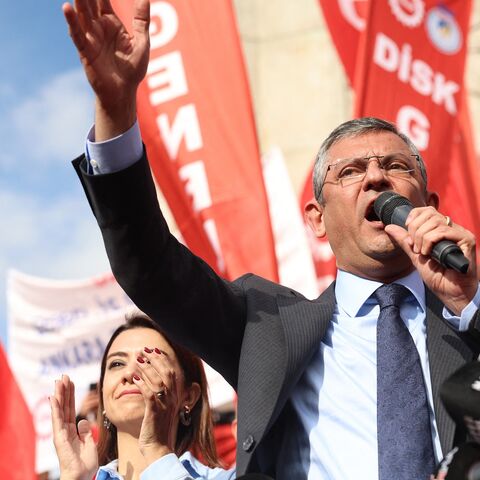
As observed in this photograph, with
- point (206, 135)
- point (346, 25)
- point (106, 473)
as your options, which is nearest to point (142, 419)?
point (106, 473)

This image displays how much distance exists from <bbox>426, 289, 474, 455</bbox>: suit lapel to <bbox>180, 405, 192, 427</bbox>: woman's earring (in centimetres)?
164

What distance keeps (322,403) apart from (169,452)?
991 millimetres

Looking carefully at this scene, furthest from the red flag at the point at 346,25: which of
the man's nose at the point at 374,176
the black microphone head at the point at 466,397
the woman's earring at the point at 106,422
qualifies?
the black microphone head at the point at 466,397

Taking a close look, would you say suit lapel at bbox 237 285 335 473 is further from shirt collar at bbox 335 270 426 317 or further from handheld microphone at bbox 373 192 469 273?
handheld microphone at bbox 373 192 469 273

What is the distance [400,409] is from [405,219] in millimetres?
A: 459

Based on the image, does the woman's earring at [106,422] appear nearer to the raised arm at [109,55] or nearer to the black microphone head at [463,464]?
the raised arm at [109,55]

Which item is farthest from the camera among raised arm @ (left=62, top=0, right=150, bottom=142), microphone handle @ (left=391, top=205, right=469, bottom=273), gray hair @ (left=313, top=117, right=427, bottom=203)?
gray hair @ (left=313, top=117, right=427, bottom=203)

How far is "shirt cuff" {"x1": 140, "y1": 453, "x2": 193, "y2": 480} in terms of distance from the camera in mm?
3244

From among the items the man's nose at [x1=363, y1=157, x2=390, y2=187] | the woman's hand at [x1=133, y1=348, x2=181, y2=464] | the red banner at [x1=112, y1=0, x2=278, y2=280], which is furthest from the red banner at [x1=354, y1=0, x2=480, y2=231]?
the man's nose at [x1=363, y1=157, x2=390, y2=187]

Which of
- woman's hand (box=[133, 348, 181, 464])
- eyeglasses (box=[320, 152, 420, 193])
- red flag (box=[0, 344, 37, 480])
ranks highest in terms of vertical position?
eyeglasses (box=[320, 152, 420, 193])

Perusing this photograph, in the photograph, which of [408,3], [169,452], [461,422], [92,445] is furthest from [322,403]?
[408,3]

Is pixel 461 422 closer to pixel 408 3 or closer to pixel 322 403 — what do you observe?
pixel 322 403

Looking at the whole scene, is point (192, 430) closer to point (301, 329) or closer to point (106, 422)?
point (106, 422)

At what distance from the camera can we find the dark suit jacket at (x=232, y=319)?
234 cm
